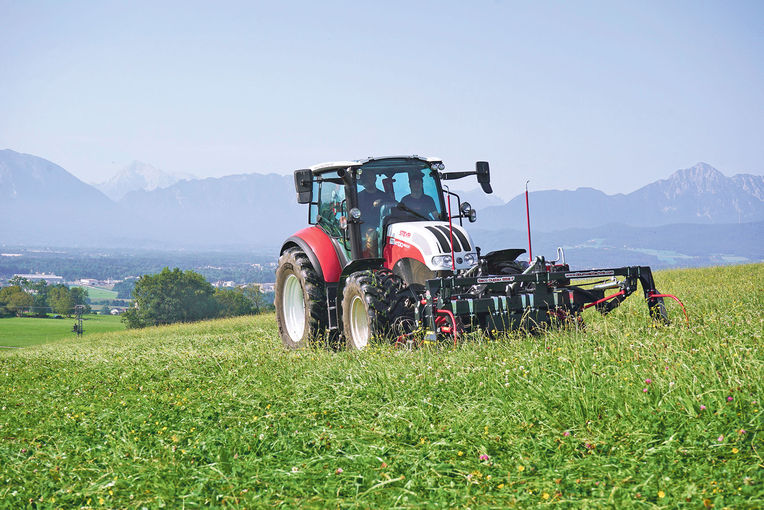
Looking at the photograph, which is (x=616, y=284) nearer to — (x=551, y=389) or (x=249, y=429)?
(x=551, y=389)

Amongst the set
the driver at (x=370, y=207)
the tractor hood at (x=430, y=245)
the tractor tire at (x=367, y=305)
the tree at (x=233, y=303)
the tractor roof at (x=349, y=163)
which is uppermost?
the tractor roof at (x=349, y=163)

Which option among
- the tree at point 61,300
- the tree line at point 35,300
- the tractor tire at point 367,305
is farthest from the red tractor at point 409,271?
the tree at point 61,300

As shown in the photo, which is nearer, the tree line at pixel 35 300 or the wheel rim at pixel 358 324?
the wheel rim at pixel 358 324

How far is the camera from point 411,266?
9.52m

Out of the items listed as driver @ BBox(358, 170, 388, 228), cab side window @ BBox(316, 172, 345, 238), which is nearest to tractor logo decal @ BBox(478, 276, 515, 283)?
driver @ BBox(358, 170, 388, 228)

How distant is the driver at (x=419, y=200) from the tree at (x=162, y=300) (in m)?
62.1

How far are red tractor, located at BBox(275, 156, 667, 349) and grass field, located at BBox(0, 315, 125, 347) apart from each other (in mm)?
52967

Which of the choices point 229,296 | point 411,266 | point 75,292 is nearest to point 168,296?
point 229,296

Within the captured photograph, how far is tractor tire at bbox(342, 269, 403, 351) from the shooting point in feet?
28.5

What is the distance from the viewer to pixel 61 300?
99.1m

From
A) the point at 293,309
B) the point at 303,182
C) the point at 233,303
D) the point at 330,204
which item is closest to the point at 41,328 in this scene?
the point at 233,303

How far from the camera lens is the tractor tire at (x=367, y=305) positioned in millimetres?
8672

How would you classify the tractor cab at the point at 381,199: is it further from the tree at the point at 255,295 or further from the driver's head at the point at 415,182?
the tree at the point at 255,295

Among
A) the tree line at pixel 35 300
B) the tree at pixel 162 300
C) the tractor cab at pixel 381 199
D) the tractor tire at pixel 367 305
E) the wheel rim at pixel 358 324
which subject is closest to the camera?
the tractor tire at pixel 367 305
